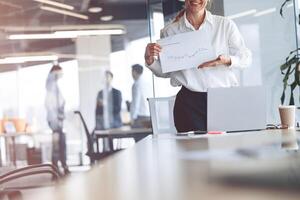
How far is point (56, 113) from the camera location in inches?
270

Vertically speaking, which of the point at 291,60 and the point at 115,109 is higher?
the point at 291,60

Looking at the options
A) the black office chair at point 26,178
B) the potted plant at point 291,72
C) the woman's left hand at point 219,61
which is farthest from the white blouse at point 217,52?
the potted plant at point 291,72

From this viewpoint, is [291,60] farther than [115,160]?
Yes

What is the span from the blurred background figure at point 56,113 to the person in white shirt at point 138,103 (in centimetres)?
120

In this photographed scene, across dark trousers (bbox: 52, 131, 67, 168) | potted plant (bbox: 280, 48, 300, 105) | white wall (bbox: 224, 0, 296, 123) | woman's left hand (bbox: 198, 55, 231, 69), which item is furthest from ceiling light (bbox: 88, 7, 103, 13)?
woman's left hand (bbox: 198, 55, 231, 69)

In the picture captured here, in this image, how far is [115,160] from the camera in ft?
3.02

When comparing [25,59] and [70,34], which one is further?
[70,34]

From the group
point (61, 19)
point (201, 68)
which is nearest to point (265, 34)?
point (201, 68)

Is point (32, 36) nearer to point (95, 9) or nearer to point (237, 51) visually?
point (95, 9)

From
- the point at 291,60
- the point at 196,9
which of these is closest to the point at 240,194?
the point at 196,9

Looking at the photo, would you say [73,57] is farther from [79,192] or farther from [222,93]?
[79,192]

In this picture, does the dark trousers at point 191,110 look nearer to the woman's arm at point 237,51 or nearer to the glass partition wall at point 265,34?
the woman's arm at point 237,51

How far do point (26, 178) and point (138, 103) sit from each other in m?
4.56

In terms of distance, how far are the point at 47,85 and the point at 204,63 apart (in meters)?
5.32
